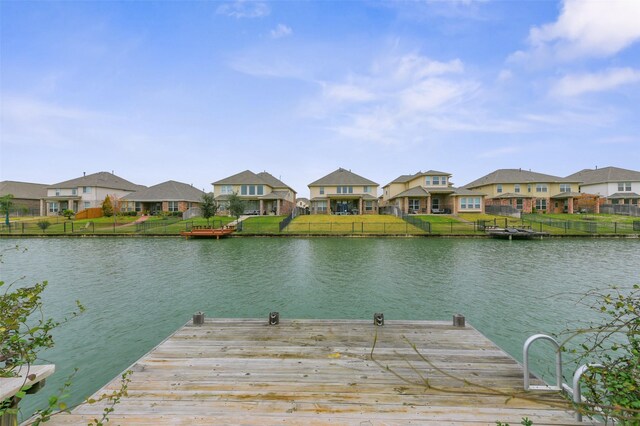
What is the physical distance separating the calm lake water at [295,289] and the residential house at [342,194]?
28.7 metres

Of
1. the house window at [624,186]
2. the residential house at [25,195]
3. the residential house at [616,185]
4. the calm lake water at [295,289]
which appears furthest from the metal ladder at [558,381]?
the residential house at [25,195]

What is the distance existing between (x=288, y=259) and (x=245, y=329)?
40.7ft

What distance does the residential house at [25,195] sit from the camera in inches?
2277

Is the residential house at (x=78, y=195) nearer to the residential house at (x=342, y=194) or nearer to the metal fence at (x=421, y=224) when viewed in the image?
the residential house at (x=342, y=194)

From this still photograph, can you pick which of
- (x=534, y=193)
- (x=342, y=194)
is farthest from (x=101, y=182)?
(x=534, y=193)

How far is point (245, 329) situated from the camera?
6.62m

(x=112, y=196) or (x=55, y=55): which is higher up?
(x=55, y=55)

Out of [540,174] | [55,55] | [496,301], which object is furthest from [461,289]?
[540,174]

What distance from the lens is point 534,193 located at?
5053 centimetres

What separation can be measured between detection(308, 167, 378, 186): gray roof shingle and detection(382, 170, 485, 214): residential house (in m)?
6.56

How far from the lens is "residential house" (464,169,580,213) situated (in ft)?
162

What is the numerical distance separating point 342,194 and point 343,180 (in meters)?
3.38

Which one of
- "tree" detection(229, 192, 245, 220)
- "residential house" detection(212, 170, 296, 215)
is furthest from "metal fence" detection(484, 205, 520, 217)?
"tree" detection(229, 192, 245, 220)

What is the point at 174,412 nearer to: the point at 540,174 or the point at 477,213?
the point at 477,213
